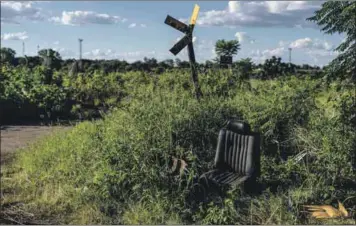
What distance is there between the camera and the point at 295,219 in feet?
15.6

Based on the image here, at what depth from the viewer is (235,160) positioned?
5930 millimetres

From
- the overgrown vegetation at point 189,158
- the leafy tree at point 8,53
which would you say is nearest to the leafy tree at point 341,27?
the overgrown vegetation at point 189,158

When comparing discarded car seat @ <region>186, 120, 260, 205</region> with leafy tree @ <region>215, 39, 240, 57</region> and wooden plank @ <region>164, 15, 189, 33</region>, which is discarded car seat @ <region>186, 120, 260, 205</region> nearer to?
wooden plank @ <region>164, 15, 189, 33</region>

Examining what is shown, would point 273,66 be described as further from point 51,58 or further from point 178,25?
point 178,25

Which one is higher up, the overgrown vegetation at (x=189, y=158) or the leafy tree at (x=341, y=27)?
the leafy tree at (x=341, y=27)

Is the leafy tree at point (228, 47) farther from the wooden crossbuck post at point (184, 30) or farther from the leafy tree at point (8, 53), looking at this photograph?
the leafy tree at point (8, 53)

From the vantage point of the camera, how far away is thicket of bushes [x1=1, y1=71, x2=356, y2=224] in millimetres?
4980

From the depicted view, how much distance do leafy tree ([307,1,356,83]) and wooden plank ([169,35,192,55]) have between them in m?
1.87

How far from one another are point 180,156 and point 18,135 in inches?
172

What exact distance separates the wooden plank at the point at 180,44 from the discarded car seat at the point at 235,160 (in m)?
1.88

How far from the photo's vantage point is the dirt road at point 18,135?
783 cm

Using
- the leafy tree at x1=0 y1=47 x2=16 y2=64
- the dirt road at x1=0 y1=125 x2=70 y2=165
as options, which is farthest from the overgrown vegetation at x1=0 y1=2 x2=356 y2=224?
the leafy tree at x1=0 y1=47 x2=16 y2=64

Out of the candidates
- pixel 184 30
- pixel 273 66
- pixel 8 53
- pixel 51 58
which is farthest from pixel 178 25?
pixel 8 53

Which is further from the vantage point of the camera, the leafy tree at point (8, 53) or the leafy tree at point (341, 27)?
the leafy tree at point (8, 53)
